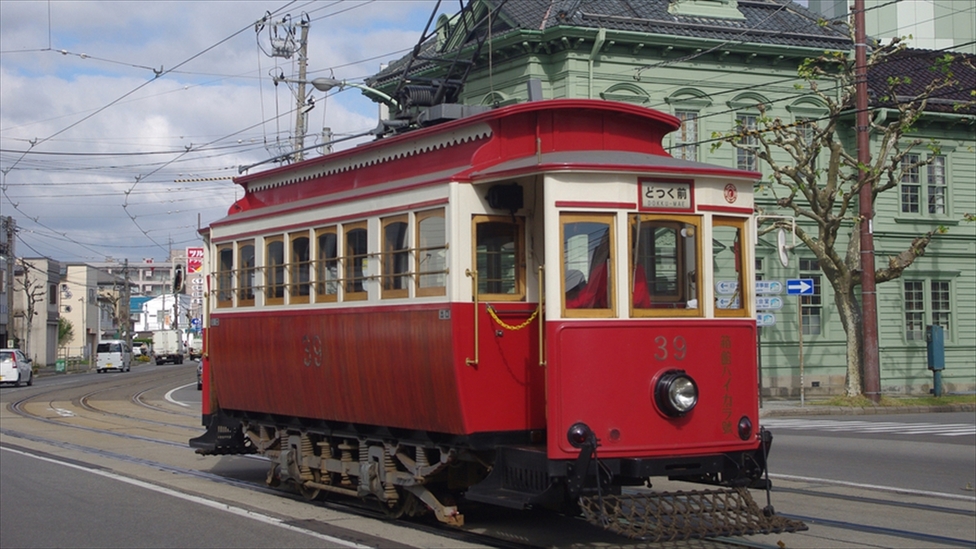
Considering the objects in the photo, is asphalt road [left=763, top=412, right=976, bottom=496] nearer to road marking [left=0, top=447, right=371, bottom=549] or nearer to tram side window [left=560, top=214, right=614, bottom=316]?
tram side window [left=560, top=214, right=614, bottom=316]

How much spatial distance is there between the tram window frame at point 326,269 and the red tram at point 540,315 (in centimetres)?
3

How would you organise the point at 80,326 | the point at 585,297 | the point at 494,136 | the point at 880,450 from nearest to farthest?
1. the point at 585,297
2. the point at 494,136
3. the point at 880,450
4. the point at 80,326

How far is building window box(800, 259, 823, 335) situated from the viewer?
33.6 m

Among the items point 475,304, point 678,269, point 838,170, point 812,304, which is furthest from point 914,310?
point 475,304

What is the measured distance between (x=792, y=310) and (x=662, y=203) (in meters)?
25.9

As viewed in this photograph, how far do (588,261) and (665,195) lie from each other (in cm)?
82

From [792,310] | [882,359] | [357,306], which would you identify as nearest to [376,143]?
[357,306]

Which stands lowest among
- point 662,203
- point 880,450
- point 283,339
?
point 880,450

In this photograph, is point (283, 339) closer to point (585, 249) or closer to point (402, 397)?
point (402, 397)

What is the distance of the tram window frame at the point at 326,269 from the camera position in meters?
11.0

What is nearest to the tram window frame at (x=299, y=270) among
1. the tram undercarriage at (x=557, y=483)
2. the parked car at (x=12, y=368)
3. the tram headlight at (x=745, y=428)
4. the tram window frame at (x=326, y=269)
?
the tram window frame at (x=326, y=269)

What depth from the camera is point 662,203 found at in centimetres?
879

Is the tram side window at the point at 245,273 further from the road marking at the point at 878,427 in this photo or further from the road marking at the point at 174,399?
the road marking at the point at 174,399

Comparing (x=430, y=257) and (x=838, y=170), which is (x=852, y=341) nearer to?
(x=838, y=170)
